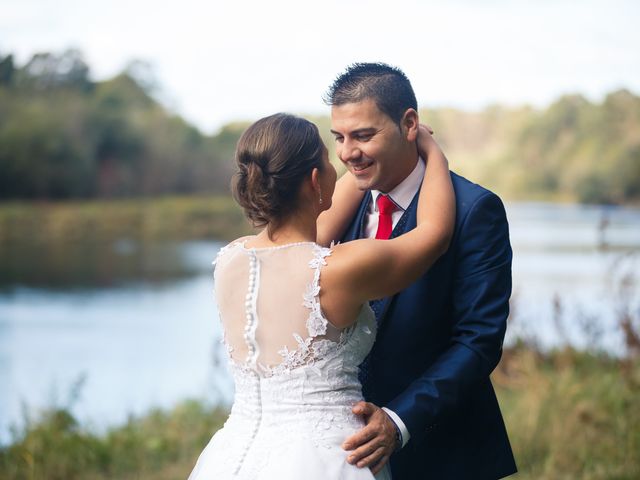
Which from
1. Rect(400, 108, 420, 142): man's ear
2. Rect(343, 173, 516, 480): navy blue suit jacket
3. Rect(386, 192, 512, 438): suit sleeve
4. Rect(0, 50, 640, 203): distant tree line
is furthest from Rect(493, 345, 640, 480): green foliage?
Rect(0, 50, 640, 203): distant tree line

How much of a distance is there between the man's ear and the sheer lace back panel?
0.58 m

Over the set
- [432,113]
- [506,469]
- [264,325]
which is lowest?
[506,469]

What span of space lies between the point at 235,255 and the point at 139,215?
3329 centimetres

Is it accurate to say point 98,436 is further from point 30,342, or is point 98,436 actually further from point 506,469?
point 30,342

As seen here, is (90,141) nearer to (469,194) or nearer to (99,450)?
(99,450)

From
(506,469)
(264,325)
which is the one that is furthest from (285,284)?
(506,469)

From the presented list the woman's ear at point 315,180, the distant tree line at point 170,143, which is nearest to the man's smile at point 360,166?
the woman's ear at point 315,180

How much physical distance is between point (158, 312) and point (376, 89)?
62.4 ft

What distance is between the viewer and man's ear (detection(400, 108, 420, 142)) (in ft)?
8.23

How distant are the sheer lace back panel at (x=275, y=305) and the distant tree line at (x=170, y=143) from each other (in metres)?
8.54

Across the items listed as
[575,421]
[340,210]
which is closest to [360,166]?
[340,210]

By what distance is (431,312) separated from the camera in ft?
8.17

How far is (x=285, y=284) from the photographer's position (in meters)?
2.11

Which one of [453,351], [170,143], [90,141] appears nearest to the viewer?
[453,351]
